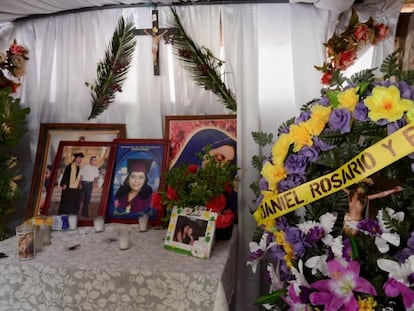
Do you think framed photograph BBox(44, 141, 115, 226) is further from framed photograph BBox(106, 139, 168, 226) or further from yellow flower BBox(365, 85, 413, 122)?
yellow flower BBox(365, 85, 413, 122)

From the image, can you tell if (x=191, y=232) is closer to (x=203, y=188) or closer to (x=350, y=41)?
(x=203, y=188)

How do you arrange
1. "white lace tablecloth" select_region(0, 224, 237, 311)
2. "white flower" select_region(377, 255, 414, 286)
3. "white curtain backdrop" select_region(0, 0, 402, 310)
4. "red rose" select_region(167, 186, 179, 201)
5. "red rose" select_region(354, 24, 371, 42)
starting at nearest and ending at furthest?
"white flower" select_region(377, 255, 414, 286) → "white lace tablecloth" select_region(0, 224, 237, 311) → "red rose" select_region(167, 186, 179, 201) → "red rose" select_region(354, 24, 371, 42) → "white curtain backdrop" select_region(0, 0, 402, 310)

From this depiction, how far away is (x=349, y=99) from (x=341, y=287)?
47 cm

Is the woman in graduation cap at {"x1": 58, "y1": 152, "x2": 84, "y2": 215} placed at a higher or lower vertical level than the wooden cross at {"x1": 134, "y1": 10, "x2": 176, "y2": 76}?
lower

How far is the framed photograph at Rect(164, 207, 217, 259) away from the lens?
1399 millimetres

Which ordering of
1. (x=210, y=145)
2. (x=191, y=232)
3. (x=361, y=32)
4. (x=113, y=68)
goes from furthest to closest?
1. (x=113, y=68)
2. (x=210, y=145)
3. (x=361, y=32)
4. (x=191, y=232)

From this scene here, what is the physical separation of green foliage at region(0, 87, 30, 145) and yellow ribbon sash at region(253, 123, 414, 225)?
59.4 inches

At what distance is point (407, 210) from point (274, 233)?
40 cm

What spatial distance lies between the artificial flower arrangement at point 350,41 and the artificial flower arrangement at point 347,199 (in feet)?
2.68

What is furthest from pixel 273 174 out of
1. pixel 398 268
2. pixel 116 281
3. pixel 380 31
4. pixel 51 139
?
pixel 51 139

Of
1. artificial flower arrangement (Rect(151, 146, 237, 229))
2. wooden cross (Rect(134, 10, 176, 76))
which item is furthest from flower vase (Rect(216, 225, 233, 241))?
wooden cross (Rect(134, 10, 176, 76))

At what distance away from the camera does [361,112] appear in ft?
2.93

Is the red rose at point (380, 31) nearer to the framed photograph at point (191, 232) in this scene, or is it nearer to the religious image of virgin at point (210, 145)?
the religious image of virgin at point (210, 145)

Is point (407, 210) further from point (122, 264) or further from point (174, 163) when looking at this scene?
point (174, 163)
